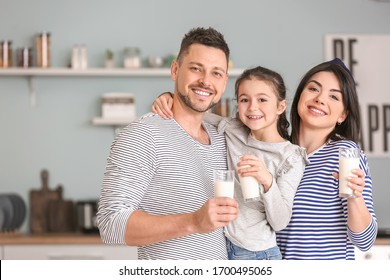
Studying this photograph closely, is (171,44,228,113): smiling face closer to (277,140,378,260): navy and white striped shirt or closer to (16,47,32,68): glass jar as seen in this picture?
(277,140,378,260): navy and white striped shirt

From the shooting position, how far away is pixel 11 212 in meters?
5.22

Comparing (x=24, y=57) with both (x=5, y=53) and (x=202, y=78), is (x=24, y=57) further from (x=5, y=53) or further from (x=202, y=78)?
(x=202, y=78)

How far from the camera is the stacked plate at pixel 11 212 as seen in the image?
5.19 meters

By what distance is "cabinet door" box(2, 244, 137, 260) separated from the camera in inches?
193

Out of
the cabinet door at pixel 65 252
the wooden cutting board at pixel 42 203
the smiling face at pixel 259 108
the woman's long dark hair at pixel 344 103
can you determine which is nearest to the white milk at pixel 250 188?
the smiling face at pixel 259 108

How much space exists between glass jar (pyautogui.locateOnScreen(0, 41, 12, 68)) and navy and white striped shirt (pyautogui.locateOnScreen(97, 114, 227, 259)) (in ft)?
10.0

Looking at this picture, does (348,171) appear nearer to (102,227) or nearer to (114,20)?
(102,227)

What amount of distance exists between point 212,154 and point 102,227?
0.45m

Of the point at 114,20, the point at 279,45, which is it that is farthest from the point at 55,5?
the point at 279,45

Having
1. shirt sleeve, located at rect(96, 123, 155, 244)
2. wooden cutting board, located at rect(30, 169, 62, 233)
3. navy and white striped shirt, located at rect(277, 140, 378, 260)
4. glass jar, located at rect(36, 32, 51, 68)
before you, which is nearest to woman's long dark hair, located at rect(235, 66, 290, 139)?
navy and white striped shirt, located at rect(277, 140, 378, 260)

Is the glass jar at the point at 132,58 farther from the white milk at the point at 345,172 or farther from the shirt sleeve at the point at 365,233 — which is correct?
the white milk at the point at 345,172

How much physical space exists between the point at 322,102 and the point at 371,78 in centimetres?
305

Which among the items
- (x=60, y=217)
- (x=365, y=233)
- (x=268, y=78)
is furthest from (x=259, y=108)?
(x=60, y=217)

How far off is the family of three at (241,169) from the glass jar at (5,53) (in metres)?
2.93
